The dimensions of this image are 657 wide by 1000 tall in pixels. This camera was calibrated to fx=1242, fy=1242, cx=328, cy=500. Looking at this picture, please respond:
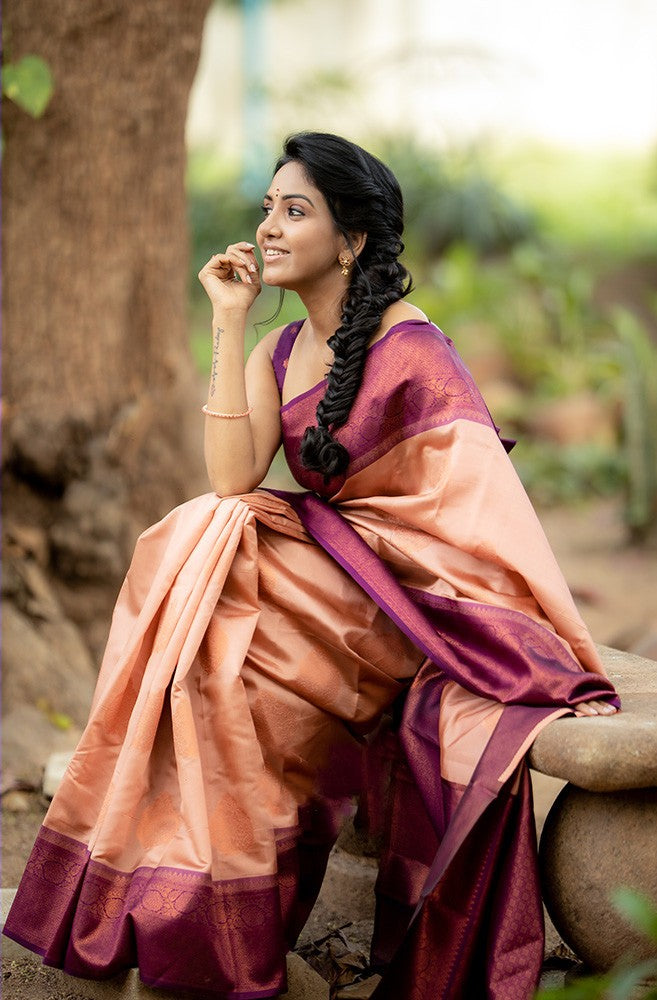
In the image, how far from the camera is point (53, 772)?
11.8 feet

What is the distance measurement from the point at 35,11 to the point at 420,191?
814cm

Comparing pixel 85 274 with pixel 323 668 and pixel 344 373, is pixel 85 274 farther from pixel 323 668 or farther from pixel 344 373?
pixel 323 668

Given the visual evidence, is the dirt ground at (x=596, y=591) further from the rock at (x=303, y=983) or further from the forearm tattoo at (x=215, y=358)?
the forearm tattoo at (x=215, y=358)

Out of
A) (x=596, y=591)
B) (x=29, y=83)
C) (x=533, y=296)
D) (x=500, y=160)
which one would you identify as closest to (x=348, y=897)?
(x=29, y=83)

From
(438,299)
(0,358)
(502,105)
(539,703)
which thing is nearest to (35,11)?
(0,358)

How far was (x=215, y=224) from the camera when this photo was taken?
11.7 meters

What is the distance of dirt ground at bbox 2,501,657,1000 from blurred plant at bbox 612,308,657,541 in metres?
0.29

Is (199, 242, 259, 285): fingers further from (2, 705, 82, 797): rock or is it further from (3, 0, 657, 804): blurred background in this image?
(2, 705, 82, 797): rock

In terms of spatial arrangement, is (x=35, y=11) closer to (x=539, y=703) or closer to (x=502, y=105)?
(x=539, y=703)

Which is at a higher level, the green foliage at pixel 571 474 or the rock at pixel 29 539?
the rock at pixel 29 539

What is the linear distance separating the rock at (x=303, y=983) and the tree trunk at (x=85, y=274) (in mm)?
2053

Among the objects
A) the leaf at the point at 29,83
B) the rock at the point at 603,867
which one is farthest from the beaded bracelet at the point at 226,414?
the leaf at the point at 29,83

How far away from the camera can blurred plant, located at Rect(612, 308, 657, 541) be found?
7109 millimetres

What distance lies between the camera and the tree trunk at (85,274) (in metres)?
4.43
